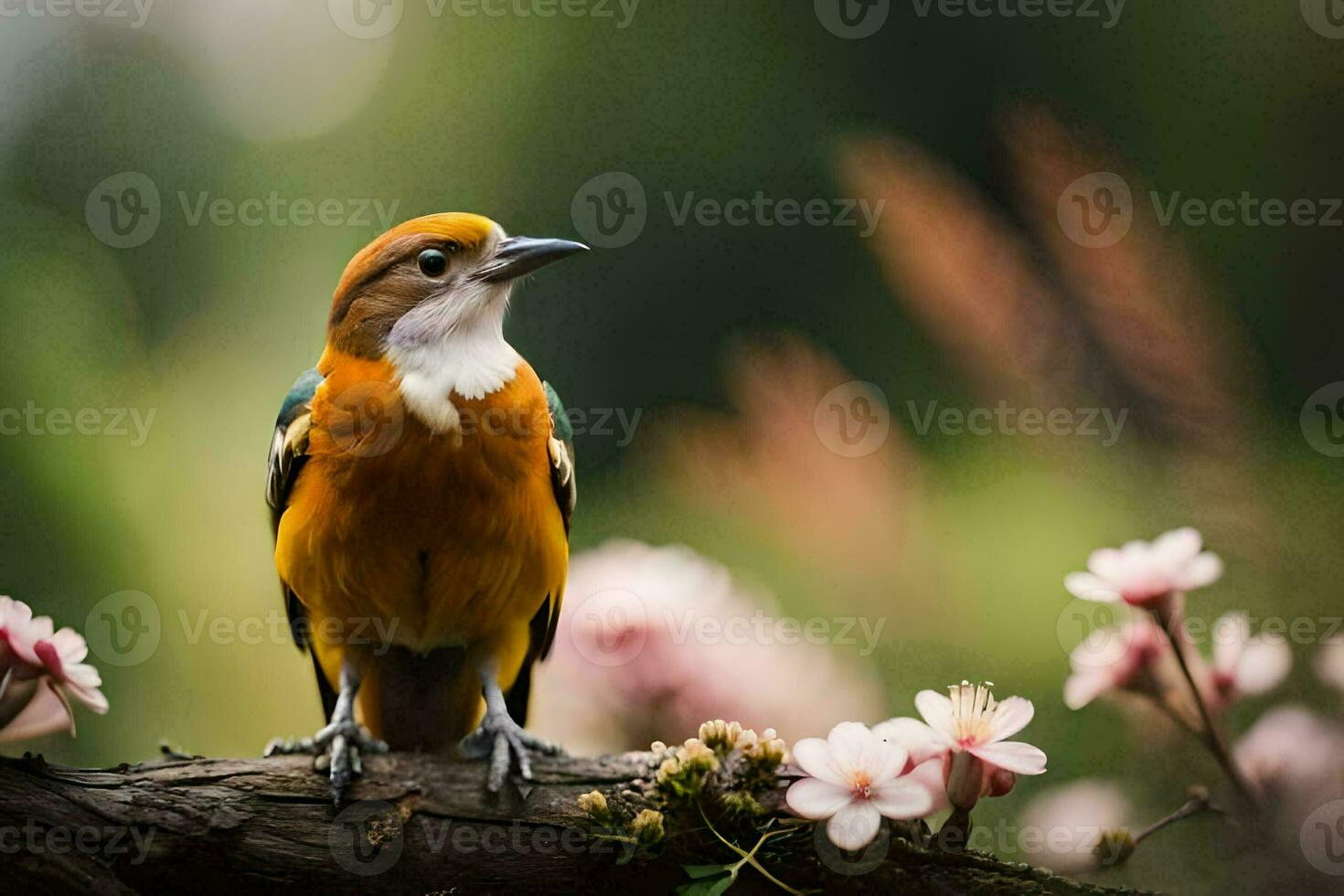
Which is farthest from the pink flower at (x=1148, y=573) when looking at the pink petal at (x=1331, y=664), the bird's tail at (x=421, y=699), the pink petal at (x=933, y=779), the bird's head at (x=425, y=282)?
the bird's tail at (x=421, y=699)

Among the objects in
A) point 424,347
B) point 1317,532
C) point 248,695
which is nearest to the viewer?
point 424,347

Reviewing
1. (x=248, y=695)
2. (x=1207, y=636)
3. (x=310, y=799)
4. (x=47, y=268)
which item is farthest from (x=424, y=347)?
(x=1207, y=636)

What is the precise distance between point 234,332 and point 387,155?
0.40 meters

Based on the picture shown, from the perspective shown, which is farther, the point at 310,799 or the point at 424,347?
the point at 424,347

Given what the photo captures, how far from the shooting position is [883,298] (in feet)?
6.35

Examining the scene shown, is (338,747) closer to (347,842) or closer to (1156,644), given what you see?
(347,842)

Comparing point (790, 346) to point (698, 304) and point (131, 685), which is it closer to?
point (698, 304)

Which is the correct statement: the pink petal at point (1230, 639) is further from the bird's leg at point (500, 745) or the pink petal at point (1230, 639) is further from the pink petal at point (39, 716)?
the pink petal at point (39, 716)

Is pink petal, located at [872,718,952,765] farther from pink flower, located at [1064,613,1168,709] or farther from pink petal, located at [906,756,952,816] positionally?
pink flower, located at [1064,613,1168,709]

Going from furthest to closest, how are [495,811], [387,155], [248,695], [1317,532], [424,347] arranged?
[387,155], [248,695], [1317,532], [424,347], [495,811]

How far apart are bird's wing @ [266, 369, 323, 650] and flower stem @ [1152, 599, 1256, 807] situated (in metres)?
1.01

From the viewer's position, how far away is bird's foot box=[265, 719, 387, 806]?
1263 mm

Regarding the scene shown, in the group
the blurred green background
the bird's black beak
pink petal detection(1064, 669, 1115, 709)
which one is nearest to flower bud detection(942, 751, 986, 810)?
pink petal detection(1064, 669, 1115, 709)

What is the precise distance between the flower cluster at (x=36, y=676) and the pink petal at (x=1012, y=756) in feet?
2.81
